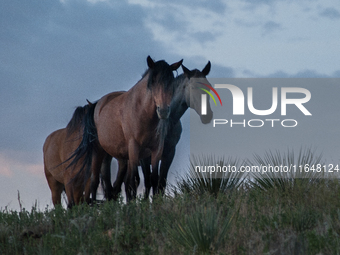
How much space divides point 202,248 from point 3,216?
4.63 meters

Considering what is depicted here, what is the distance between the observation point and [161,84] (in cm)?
827

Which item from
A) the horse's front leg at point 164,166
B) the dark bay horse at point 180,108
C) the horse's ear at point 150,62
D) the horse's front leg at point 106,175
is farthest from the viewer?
the horse's front leg at point 106,175

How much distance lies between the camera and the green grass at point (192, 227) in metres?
5.12

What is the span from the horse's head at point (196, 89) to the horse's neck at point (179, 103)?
0.12 metres

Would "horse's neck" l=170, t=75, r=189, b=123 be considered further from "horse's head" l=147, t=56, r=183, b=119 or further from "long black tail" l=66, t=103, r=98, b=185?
"long black tail" l=66, t=103, r=98, b=185

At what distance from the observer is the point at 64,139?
1166 cm

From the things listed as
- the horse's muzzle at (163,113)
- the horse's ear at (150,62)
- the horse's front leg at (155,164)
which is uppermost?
the horse's ear at (150,62)

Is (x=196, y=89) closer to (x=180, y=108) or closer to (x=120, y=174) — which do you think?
(x=180, y=108)

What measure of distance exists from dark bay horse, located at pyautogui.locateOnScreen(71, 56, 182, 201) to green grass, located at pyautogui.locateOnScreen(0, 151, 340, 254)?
1395mm

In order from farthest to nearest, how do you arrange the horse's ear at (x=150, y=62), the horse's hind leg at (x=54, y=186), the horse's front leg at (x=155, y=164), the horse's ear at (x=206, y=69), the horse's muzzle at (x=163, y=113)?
the horse's hind leg at (x=54, y=186)
the horse's ear at (x=206, y=69)
the horse's front leg at (x=155, y=164)
the horse's ear at (x=150, y=62)
the horse's muzzle at (x=163, y=113)

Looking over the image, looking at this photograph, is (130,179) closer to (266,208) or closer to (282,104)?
(266,208)

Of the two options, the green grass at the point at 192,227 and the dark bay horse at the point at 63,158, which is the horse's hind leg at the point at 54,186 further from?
the green grass at the point at 192,227

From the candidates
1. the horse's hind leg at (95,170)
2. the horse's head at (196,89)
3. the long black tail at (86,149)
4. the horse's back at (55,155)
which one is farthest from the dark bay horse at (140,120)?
the horse's back at (55,155)

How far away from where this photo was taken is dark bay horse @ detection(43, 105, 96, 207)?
36.2 feet
